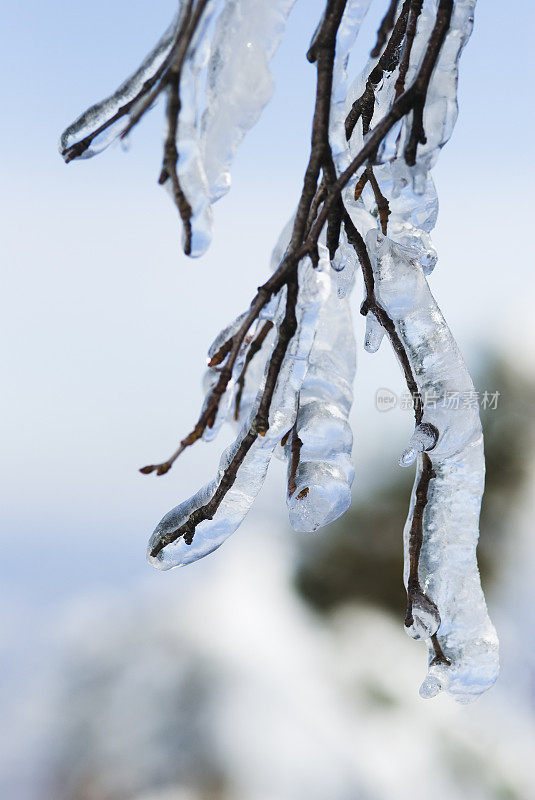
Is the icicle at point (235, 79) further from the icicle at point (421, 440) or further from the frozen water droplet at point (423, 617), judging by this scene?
the frozen water droplet at point (423, 617)

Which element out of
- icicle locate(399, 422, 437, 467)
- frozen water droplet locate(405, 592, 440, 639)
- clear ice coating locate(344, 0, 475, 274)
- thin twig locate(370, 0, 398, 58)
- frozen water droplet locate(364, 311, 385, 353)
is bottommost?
frozen water droplet locate(405, 592, 440, 639)

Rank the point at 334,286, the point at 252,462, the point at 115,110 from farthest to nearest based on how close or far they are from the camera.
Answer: the point at 334,286 → the point at 252,462 → the point at 115,110

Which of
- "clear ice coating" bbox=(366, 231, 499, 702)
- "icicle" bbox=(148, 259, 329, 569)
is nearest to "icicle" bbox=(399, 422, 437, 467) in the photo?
"clear ice coating" bbox=(366, 231, 499, 702)

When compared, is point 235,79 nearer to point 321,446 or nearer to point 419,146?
point 419,146

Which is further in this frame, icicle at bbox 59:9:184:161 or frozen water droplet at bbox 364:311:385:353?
frozen water droplet at bbox 364:311:385:353

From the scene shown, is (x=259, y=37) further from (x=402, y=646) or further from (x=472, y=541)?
(x=402, y=646)

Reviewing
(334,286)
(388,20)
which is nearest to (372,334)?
Answer: (334,286)

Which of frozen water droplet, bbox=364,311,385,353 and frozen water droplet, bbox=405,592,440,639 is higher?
frozen water droplet, bbox=364,311,385,353

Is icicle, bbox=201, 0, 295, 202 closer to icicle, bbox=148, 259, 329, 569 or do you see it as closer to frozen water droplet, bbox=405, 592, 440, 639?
icicle, bbox=148, 259, 329, 569
